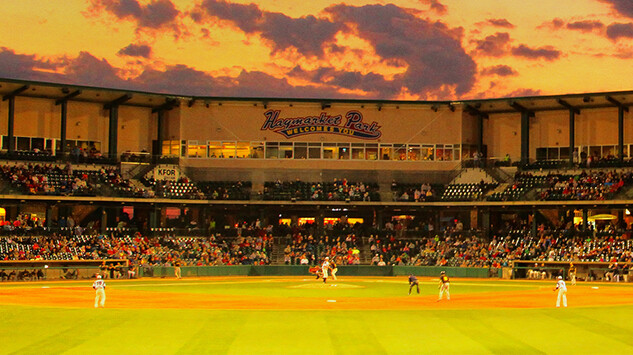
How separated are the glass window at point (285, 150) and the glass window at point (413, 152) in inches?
412

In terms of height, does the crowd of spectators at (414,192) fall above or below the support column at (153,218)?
above

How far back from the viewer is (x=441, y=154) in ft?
243

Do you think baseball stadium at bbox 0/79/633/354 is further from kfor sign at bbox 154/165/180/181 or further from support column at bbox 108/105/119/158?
kfor sign at bbox 154/165/180/181

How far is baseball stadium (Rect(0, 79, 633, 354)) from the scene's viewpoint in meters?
56.4

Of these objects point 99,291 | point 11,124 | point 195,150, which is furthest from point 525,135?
point 99,291

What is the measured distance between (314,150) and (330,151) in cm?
Answer: 142

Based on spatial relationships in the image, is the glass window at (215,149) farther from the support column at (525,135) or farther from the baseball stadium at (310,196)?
the support column at (525,135)

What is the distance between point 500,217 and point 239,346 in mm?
50440

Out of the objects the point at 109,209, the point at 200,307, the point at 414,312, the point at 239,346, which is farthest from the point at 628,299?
the point at 109,209

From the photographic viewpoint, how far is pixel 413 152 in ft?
243

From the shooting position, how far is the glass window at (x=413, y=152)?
2918 inches

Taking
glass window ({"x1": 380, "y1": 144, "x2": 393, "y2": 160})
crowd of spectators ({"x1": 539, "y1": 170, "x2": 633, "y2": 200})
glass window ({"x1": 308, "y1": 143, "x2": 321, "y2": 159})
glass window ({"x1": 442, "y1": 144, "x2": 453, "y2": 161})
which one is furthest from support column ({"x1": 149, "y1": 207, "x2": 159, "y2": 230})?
crowd of spectators ({"x1": 539, "y1": 170, "x2": 633, "y2": 200})

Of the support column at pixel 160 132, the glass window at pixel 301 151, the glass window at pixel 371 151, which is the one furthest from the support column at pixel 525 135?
the support column at pixel 160 132

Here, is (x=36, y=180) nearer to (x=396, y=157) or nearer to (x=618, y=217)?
(x=396, y=157)
